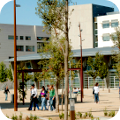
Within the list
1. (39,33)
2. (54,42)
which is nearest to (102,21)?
(39,33)

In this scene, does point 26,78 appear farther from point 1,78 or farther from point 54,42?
point 54,42

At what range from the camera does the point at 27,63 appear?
77.7 m

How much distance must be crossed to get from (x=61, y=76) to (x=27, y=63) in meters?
58.9

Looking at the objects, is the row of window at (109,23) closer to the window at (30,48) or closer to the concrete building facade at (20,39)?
the concrete building facade at (20,39)

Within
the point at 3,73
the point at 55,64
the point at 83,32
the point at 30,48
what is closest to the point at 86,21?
the point at 83,32

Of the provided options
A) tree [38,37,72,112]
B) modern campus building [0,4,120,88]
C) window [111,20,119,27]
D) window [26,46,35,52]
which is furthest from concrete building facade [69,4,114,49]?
tree [38,37,72,112]

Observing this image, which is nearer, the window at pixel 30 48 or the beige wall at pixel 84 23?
the beige wall at pixel 84 23

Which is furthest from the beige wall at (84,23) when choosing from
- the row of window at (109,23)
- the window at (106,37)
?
the row of window at (109,23)

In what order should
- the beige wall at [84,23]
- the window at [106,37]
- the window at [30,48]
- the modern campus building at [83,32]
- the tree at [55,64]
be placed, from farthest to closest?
the window at [30,48], the beige wall at [84,23], the modern campus building at [83,32], the window at [106,37], the tree at [55,64]

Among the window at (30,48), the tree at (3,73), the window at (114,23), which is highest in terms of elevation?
the window at (114,23)

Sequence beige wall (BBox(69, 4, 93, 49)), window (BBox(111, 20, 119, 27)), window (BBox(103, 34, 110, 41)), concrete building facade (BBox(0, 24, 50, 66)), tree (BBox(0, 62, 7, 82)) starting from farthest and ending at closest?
beige wall (BBox(69, 4, 93, 49)), concrete building facade (BBox(0, 24, 50, 66)), window (BBox(103, 34, 110, 41)), window (BBox(111, 20, 119, 27)), tree (BBox(0, 62, 7, 82))

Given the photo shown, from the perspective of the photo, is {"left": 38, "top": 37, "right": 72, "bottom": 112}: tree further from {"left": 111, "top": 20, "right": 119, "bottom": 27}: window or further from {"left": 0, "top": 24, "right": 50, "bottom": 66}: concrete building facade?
{"left": 0, "top": 24, "right": 50, "bottom": 66}: concrete building facade

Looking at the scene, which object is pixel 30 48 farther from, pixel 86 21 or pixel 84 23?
pixel 86 21

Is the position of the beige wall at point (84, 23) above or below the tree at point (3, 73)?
above
